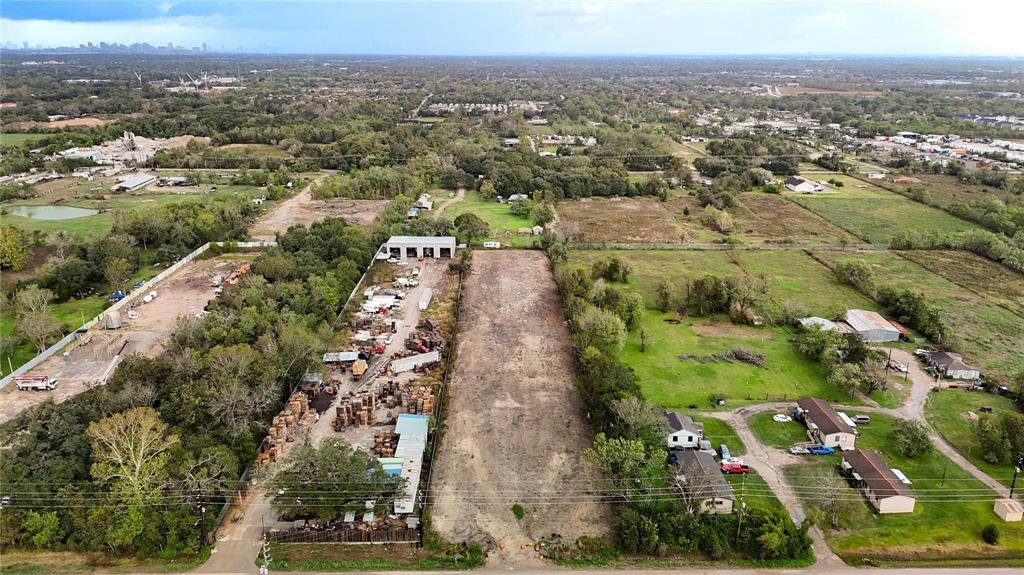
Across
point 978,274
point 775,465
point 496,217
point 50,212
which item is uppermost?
point 496,217

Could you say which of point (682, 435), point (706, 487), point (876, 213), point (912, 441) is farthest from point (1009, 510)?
point (876, 213)

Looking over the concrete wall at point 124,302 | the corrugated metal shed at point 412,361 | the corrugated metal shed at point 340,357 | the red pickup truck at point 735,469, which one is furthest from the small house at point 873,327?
the concrete wall at point 124,302

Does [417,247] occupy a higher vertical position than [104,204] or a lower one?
lower

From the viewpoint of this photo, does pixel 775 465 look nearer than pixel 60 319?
Yes

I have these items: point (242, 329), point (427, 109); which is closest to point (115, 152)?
point (427, 109)

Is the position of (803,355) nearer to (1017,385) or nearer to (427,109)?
(1017,385)

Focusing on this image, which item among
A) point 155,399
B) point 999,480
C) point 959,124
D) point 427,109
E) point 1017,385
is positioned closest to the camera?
point 999,480

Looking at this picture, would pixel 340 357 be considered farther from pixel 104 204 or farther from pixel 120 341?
pixel 104 204
